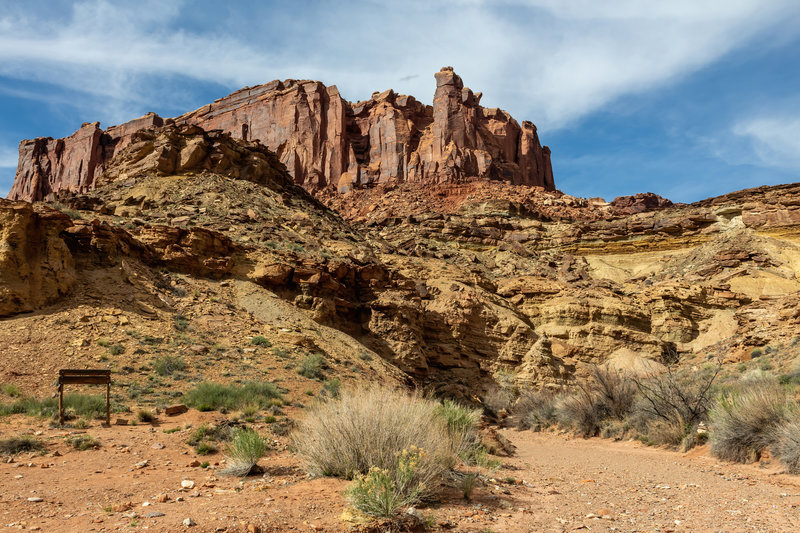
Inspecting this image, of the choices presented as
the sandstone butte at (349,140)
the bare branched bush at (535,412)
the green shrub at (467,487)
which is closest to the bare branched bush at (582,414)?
the bare branched bush at (535,412)

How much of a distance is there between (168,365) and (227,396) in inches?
132

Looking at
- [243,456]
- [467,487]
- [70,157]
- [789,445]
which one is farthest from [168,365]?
[70,157]

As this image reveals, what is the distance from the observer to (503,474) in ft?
33.5

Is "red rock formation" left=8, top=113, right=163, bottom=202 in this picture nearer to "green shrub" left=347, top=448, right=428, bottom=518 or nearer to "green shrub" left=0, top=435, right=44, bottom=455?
"green shrub" left=0, top=435, right=44, bottom=455

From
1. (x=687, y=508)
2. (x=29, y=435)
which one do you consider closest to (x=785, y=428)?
(x=687, y=508)

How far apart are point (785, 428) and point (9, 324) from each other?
19026 mm

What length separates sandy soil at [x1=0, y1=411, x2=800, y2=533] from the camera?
6.16 m

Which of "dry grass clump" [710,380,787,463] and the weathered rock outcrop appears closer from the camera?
"dry grass clump" [710,380,787,463]

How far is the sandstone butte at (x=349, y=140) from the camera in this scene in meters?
83.1

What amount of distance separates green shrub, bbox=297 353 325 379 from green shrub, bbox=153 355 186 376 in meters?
3.67

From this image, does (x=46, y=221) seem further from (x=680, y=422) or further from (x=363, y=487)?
(x=680, y=422)

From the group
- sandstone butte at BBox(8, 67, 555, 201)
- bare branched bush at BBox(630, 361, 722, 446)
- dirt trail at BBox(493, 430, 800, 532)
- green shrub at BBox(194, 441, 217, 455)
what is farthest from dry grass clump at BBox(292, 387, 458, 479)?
sandstone butte at BBox(8, 67, 555, 201)

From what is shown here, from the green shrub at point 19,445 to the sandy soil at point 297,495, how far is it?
238mm

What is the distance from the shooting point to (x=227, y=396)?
14094mm
